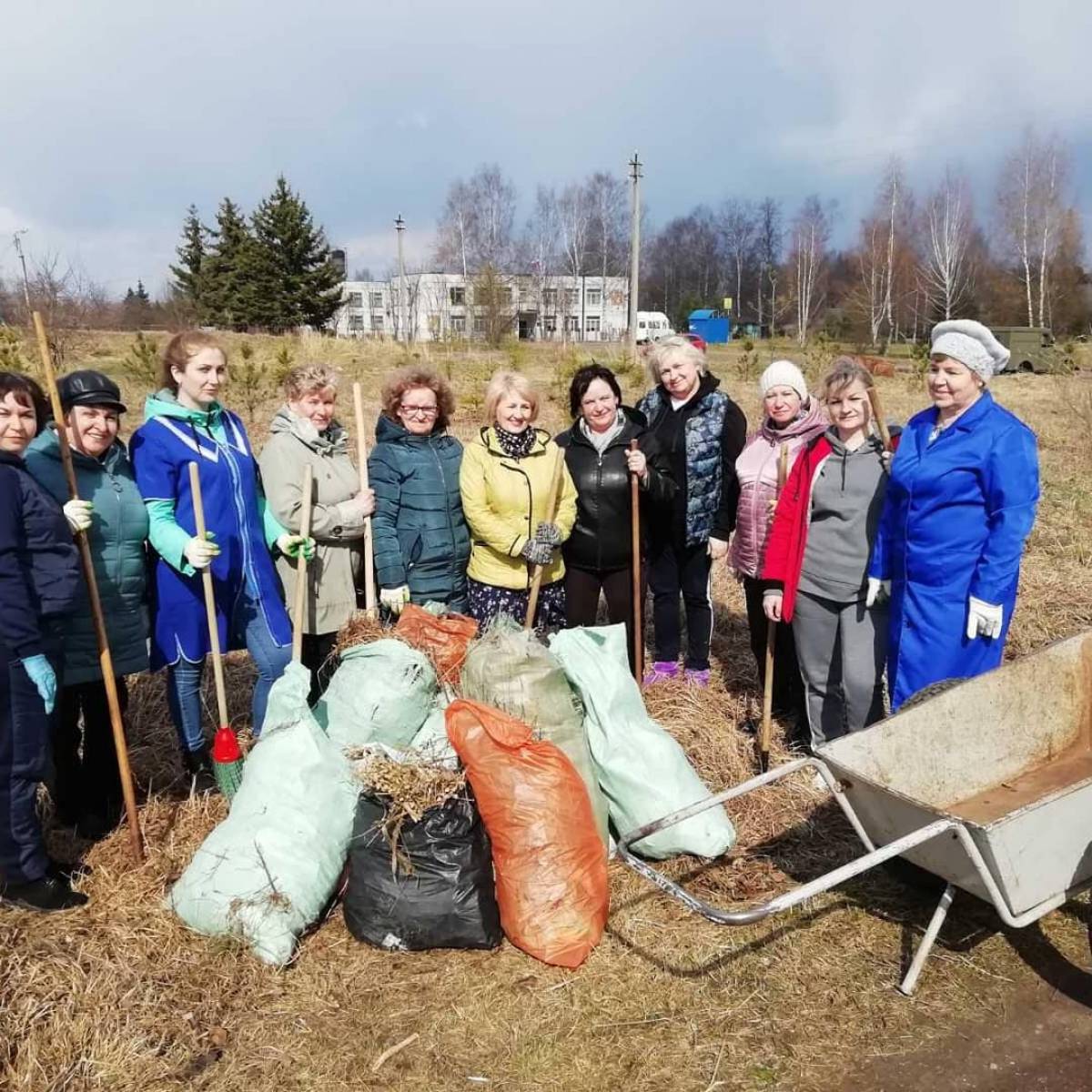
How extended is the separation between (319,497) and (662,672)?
2.02 metres

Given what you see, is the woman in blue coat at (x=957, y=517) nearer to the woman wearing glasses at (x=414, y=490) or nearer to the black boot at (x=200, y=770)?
the woman wearing glasses at (x=414, y=490)

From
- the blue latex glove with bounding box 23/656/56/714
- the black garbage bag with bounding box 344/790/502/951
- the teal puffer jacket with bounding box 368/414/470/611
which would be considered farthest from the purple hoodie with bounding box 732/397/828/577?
the blue latex glove with bounding box 23/656/56/714

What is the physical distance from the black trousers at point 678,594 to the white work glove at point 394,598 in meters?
1.37

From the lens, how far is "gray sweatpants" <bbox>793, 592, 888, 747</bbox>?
341cm

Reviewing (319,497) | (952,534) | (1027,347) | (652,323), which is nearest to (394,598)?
(319,497)

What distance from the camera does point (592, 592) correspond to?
12.9 ft

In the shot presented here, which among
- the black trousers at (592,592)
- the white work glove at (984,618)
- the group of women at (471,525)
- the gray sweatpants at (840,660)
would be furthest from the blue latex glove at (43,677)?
the white work glove at (984,618)

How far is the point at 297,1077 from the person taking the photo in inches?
87.2

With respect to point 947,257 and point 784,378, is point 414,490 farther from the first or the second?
point 947,257

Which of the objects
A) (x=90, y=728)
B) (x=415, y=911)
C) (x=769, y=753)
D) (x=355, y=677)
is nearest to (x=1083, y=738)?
(x=769, y=753)

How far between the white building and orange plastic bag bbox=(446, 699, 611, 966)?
20.1 metres

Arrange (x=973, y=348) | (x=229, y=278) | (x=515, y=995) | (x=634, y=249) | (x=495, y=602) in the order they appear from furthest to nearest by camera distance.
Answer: (x=229, y=278) < (x=634, y=249) < (x=495, y=602) < (x=973, y=348) < (x=515, y=995)

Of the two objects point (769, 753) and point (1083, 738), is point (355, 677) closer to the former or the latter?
point (769, 753)

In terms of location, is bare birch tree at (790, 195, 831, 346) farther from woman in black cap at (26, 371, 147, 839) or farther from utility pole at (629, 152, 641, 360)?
woman in black cap at (26, 371, 147, 839)
